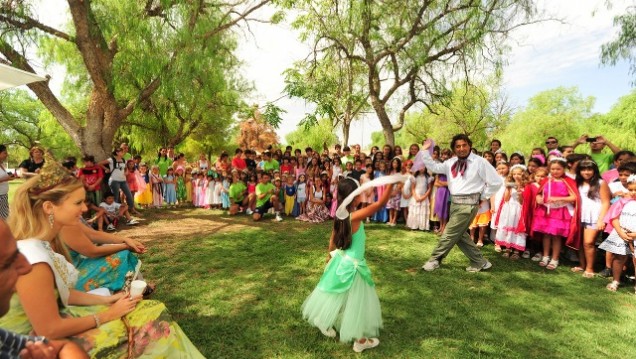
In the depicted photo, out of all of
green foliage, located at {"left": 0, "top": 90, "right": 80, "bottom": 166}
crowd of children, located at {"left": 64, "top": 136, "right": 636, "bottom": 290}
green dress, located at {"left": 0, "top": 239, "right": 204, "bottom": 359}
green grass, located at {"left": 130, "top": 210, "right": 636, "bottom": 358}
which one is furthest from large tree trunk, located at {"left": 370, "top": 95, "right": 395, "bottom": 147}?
green foliage, located at {"left": 0, "top": 90, "right": 80, "bottom": 166}

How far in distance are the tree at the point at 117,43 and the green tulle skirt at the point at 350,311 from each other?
768 centimetres

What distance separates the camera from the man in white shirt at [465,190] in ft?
15.8

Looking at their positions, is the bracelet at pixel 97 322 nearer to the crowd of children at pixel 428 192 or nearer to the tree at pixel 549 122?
the crowd of children at pixel 428 192

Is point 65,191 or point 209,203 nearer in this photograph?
point 65,191

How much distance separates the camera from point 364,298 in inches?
118

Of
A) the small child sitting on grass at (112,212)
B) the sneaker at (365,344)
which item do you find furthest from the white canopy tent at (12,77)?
the sneaker at (365,344)

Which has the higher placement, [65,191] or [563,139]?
[563,139]

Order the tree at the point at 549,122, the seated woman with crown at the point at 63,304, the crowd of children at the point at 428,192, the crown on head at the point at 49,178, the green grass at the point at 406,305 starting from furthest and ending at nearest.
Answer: the tree at the point at 549,122, the crowd of children at the point at 428,192, the green grass at the point at 406,305, the crown on head at the point at 49,178, the seated woman with crown at the point at 63,304

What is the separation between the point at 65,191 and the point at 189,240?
4.95m

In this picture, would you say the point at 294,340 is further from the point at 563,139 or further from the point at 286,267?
the point at 563,139

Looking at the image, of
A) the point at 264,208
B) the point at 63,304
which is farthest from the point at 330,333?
the point at 264,208

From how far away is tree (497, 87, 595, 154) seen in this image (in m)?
30.5

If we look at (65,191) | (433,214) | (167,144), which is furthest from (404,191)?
(167,144)

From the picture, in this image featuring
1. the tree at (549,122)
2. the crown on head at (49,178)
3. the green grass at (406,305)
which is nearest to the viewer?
the crown on head at (49,178)
